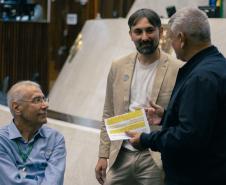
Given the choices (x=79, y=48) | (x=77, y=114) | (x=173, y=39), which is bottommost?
(x=77, y=114)

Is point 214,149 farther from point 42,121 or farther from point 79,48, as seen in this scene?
point 79,48

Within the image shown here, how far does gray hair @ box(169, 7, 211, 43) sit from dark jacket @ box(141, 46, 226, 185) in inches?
3.4

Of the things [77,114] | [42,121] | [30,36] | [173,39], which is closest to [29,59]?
[30,36]

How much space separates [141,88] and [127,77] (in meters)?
0.12

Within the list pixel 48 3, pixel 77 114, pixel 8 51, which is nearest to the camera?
pixel 77 114

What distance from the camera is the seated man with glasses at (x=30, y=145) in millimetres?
3887

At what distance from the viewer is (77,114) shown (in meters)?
7.90

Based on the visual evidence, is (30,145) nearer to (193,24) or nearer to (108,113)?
(108,113)

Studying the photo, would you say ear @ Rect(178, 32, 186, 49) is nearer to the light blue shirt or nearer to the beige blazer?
the beige blazer

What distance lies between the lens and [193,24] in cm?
313

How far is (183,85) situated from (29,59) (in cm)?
950

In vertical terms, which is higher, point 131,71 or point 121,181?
point 131,71

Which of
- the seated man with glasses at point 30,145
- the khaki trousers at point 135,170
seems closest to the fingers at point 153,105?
the khaki trousers at point 135,170

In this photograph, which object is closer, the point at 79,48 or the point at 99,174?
the point at 99,174
